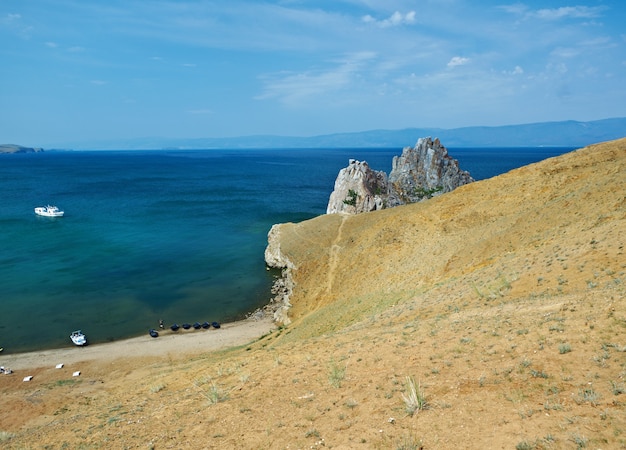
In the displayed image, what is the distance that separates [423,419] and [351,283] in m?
33.1

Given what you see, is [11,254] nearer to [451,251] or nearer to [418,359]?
[451,251]

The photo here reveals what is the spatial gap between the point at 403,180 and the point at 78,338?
87.8 meters

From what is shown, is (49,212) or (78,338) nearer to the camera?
(78,338)

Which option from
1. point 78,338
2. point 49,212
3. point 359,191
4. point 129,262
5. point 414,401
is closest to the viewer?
point 414,401

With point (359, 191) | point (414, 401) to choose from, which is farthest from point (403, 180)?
point (414, 401)

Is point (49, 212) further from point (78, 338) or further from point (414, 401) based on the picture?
point (414, 401)

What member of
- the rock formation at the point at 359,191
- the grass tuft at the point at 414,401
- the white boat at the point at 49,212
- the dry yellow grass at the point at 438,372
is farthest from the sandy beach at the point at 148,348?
the white boat at the point at 49,212

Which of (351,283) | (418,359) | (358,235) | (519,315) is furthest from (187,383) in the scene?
(358,235)

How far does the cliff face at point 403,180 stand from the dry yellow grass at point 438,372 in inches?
1965

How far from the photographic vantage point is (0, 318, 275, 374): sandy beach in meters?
38.6

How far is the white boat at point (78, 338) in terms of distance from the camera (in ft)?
136

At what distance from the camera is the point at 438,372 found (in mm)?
14828

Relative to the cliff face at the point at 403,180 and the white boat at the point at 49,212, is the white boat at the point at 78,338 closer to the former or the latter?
the cliff face at the point at 403,180

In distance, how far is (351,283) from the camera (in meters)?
45.1
